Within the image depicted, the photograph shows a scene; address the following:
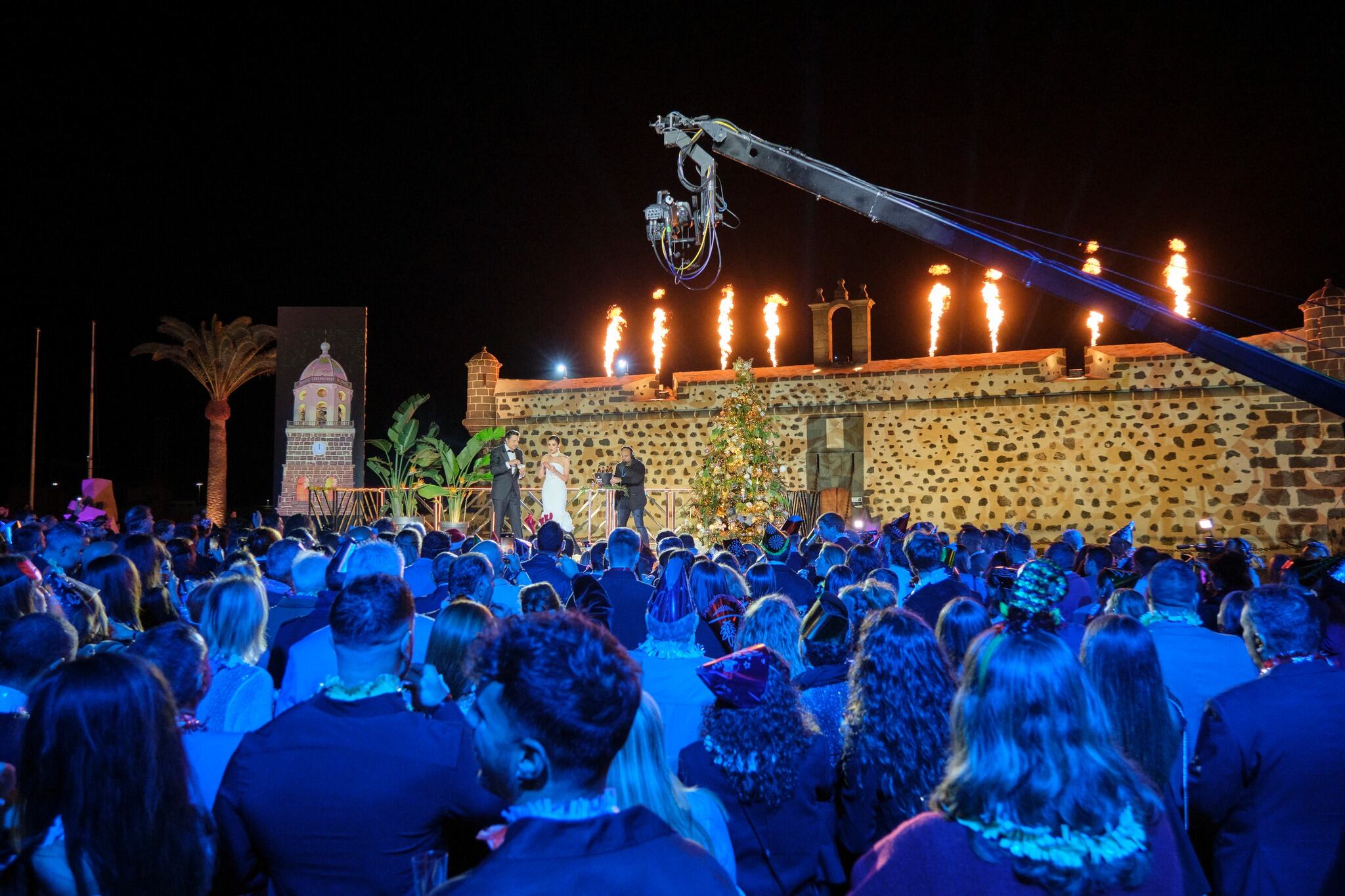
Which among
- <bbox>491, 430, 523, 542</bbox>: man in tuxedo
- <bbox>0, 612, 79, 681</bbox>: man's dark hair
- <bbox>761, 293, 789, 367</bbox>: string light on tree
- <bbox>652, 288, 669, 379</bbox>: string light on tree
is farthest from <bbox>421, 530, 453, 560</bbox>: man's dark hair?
<bbox>652, 288, 669, 379</bbox>: string light on tree

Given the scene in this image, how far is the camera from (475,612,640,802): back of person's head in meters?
1.44

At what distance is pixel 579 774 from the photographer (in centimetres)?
144

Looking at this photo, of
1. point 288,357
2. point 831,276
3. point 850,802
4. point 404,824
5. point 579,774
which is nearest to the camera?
point 579,774

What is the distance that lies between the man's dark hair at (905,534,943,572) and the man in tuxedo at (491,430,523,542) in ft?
30.2

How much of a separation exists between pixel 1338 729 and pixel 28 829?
3449mm

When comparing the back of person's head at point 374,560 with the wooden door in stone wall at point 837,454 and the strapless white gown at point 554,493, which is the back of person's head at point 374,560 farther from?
the wooden door in stone wall at point 837,454

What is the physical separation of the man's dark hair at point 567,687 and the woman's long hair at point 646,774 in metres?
0.13

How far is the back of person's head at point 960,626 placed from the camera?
12.3 feet

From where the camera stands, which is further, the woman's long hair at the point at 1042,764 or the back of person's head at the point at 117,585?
the back of person's head at the point at 117,585

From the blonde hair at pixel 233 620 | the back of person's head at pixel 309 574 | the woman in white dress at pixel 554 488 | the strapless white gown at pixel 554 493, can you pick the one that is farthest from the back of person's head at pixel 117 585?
the strapless white gown at pixel 554 493

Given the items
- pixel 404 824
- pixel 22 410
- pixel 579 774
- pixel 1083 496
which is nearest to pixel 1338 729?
pixel 579 774

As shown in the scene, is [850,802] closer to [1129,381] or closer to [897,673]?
[897,673]

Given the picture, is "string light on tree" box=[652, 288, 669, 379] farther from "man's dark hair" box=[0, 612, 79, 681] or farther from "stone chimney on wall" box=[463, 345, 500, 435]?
"man's dark hair" box=[0, 612, 79, 681]

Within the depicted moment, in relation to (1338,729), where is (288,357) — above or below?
above
